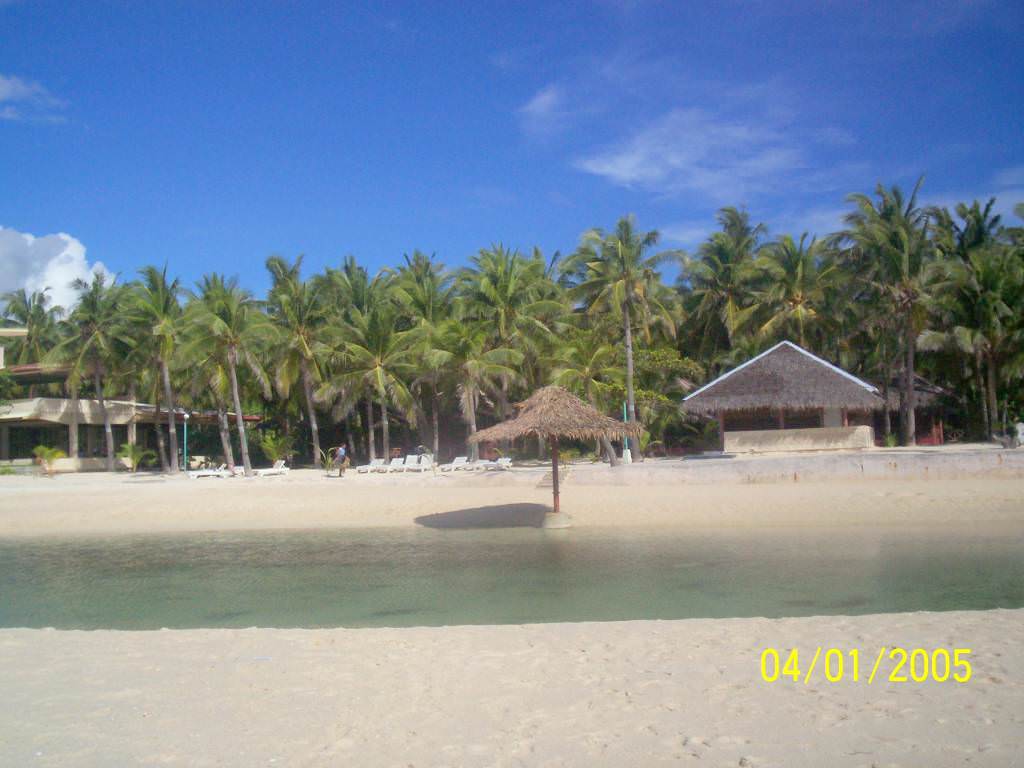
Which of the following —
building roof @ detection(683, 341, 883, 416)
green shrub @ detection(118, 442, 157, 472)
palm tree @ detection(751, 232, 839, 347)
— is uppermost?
palm tree @ detection(751, 232, 839, 347)

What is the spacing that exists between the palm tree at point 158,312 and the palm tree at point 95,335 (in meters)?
2.03

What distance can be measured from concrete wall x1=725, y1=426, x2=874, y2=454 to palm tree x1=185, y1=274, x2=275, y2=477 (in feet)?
51.6

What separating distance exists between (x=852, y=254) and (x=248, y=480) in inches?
886

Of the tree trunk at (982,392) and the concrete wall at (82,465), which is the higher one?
the tree trunk at (982,392)

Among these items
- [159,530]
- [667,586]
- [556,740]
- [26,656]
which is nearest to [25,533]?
[159,530]

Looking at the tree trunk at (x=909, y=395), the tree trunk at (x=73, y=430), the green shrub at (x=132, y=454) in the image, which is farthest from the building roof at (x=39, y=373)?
the tree trunk at (x=909, y=395)

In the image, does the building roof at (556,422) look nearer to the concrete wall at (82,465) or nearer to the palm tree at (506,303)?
the palm tree at (506,303)

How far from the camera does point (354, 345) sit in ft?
95.1

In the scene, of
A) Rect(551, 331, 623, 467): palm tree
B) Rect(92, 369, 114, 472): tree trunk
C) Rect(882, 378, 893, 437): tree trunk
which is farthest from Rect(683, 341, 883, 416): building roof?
Rect(92, 369, 114, 472): tree trunk

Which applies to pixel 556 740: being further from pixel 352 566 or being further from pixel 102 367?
pixel 102 367

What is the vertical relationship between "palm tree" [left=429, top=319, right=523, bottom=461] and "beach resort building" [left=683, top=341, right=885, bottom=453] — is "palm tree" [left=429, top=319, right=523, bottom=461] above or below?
above

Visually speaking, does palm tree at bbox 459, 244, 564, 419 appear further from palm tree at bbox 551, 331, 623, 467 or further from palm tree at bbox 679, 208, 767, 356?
palm tree at bbox 679, 208, 767, 356

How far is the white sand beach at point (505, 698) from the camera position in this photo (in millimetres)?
4688

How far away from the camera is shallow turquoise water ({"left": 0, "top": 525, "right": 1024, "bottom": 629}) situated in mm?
9766
